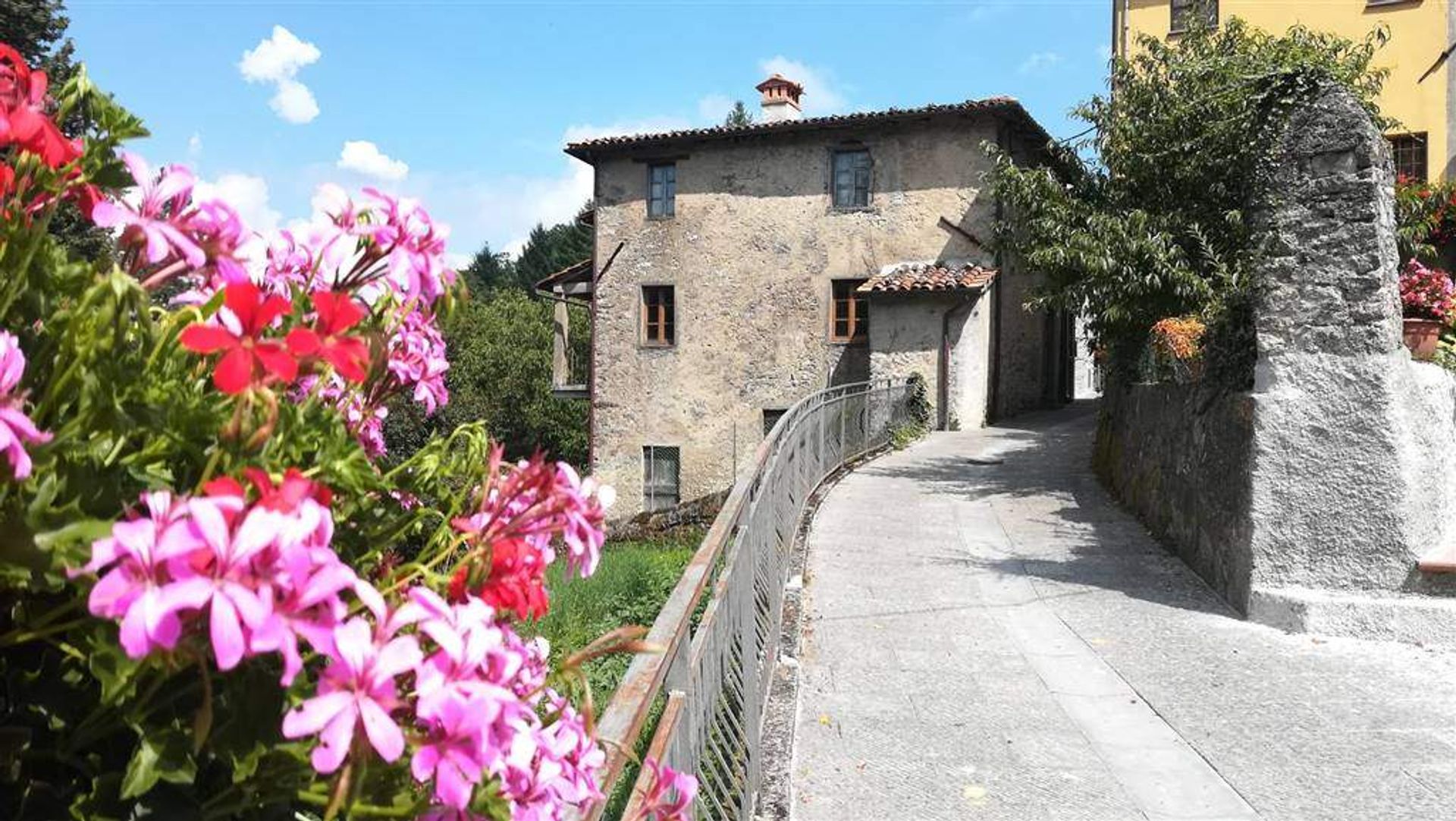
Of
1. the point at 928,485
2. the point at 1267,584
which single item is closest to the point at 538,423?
the point at 928,485

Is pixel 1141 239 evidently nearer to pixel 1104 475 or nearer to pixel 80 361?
pixel 1104 475

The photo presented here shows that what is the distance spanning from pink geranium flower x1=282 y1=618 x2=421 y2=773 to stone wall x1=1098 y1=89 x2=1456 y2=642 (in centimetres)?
627

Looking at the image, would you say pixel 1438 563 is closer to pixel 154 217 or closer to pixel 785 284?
pixel 154 217

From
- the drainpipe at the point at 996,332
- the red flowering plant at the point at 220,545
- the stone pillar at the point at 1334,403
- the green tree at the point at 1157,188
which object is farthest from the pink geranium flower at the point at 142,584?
the drainpipe at the point at 996,332

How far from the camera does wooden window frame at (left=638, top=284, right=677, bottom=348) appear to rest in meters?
23.8

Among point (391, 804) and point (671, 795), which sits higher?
point (391, 804)

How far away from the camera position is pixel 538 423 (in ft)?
154

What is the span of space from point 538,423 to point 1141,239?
3829 centimetres

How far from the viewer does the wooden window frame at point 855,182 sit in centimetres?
2205

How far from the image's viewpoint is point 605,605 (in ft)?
27.3

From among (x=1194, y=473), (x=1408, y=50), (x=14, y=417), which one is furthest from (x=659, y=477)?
(x=14, y=417)

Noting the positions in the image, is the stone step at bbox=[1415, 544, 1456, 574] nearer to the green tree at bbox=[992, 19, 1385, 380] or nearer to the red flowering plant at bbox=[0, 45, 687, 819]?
the green tree at bbox=[992, 19, 1385, 380]

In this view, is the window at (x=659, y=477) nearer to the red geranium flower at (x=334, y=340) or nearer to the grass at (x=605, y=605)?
the grass at (x=605, y=605)

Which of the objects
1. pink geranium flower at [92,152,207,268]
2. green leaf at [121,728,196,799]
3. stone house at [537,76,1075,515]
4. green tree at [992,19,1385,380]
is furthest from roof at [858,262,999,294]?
green leaf at [121,728,196,799]
